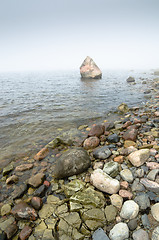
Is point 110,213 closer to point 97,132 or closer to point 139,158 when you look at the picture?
point 139,158

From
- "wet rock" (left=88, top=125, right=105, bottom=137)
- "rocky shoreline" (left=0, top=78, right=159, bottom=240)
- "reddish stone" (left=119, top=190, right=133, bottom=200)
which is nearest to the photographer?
"rocky shoreline" (left=0, top=78, right=159, bottom=240)

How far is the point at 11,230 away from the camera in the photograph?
2799mm

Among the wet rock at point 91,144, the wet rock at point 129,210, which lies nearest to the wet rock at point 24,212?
the wet rock at point 129,210

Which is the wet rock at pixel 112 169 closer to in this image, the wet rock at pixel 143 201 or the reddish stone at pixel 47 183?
the wet rock at pixel 143 201

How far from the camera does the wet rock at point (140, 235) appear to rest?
2.38 metres

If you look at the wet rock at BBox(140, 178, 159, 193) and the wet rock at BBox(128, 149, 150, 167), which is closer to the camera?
the wet rock at BBox(140, 178, 159, 193)

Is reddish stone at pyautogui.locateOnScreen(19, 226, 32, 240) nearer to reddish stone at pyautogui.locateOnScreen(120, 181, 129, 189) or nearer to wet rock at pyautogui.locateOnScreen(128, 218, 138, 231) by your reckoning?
wet rock at pyautogui.locateOnScreen(128, 218, 138, 231)

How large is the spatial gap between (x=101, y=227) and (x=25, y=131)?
6.78 meters

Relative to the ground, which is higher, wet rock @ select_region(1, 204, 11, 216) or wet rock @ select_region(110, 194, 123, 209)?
wet rock @ select_region(110, 194, 123, 209)

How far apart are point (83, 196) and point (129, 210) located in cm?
115

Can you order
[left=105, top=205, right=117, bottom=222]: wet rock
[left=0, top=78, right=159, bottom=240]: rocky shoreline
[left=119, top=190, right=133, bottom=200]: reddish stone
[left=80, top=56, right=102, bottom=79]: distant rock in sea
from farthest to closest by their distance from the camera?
[left=80, top=56, right=102, bottom=79]: distant rock in sea
[left=119, top=190, right=133, bottom=200]: reddish stone
[left=105, top=205, right=117, bottom=222]: wet rock
[left=0, top=78, right=159, bottom=240]: rocky shoreline

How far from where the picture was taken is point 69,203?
3385mm

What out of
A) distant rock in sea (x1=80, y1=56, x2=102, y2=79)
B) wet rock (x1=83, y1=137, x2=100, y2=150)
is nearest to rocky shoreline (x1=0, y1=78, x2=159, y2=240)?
wet rock (x1=83, y1=137, x2=100, y2=150)

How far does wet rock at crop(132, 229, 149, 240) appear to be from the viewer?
2.38m
